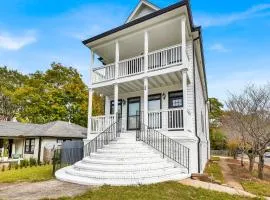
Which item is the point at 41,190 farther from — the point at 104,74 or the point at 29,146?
the point at 29,146

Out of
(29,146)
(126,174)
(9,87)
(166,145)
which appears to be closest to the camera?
(126,174)

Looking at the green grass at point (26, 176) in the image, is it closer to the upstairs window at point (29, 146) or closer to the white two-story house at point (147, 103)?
the white two-story house at point (147, 103)

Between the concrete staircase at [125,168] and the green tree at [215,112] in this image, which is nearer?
the concrete staircase at [125,168]

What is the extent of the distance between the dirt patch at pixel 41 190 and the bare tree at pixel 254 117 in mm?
10144

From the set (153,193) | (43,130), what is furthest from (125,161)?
(43,130)

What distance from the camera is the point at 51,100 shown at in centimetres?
3300

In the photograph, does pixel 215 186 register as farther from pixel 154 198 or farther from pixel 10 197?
pixel 10 197

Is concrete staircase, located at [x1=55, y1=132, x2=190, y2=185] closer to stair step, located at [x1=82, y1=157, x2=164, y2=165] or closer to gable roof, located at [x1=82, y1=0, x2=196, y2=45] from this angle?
stair step, located at [x1=82, y1=157, x2=164, y2=165]

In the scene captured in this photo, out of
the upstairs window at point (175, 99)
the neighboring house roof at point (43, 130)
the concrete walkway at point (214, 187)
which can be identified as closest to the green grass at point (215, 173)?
the concrete walkway at point (214, 187)

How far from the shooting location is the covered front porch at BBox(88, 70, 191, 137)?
1157 cm

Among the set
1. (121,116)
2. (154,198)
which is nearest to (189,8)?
(121,116)

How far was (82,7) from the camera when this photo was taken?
51.7ft

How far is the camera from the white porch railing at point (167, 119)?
11.3 meters

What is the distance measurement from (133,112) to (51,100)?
22.0 metres
